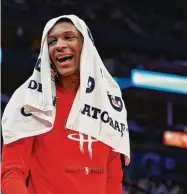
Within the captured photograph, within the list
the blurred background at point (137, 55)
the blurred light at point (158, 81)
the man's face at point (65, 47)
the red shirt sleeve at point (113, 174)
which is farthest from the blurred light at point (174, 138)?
the man's face at point (65, 47)

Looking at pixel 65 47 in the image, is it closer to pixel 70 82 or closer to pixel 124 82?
pixel 70 82

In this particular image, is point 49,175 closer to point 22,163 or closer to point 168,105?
point 22,163

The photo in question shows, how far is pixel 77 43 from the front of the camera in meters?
1.08

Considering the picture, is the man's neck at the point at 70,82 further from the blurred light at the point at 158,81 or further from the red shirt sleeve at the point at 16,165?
the blurred light at the point at 158,81

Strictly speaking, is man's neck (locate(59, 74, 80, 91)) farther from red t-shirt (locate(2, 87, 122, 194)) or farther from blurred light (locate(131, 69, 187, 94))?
blurred light (locate(131, 69, 187, 94))

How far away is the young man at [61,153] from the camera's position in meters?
0.97

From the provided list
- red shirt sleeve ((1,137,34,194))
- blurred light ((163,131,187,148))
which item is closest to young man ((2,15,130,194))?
red shirt sleeve ((1,137,34,194))

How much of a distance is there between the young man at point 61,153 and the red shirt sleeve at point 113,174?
5 cm

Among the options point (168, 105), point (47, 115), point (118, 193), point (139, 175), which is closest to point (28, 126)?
point (47, 115)

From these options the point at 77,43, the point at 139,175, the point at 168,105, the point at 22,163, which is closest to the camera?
the point at 22,163

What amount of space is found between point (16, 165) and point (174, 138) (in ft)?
16.8

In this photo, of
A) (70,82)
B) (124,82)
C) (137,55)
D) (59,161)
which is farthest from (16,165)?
(137,55)

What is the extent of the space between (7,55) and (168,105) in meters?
2.52

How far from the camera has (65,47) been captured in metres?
1.06
